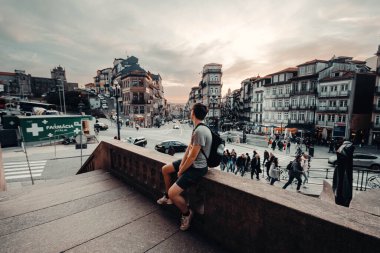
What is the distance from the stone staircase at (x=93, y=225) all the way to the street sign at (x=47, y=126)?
19899mm

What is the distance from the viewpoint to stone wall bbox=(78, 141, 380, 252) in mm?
1486

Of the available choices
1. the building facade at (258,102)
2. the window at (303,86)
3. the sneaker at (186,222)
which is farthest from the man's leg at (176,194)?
the building facade at (258,102)

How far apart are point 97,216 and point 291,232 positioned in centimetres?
305

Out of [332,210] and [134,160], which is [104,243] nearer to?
[134,160]

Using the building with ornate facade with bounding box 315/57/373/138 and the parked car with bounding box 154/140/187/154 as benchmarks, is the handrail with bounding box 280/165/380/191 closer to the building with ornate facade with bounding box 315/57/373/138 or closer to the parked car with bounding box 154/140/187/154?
the parked car with bounding box 154/140/187/154

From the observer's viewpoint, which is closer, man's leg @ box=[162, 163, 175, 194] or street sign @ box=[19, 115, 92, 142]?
man's leg @ box=[162, 163, 175, 194]

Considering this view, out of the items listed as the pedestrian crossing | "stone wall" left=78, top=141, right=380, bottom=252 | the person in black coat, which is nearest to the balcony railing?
the person in black coat

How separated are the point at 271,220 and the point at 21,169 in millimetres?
16618

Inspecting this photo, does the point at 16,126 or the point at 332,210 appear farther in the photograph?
the point at 16,126

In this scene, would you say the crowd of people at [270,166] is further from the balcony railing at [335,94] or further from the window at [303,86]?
the window at [303,86]

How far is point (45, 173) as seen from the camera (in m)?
12.1

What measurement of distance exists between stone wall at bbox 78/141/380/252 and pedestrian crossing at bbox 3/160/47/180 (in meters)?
13.1

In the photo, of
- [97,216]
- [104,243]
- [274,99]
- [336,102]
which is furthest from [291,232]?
[274,99]

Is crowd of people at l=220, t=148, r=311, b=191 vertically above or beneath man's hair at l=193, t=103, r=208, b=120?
beneath
